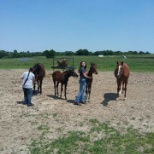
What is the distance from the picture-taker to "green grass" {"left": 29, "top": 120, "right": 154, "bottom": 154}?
6.09 metres

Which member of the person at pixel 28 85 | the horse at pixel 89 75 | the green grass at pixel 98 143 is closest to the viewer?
the green grass at pixel 98 143

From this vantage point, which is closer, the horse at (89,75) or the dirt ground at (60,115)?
the dirt ground at (60,115)

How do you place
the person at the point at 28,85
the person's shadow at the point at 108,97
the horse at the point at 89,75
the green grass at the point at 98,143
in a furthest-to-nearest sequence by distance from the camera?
the person's shadow at the point at 108,97 < the horse at the point at 89,75 < the person at the point at 28,85 < the green grass at the point at 98,143

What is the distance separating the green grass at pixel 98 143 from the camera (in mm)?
6094

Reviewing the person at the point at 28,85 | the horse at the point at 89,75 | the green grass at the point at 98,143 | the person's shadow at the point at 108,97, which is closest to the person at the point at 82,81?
the horse at the point at 89,75

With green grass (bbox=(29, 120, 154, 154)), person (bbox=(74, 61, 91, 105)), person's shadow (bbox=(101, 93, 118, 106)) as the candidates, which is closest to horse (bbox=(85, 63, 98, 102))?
person (bbox=(74, 61, 91, 105))

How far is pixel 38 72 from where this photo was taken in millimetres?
13172

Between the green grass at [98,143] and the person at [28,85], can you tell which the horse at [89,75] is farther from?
the green grass at [98,143]

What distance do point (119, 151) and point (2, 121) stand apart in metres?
3.91

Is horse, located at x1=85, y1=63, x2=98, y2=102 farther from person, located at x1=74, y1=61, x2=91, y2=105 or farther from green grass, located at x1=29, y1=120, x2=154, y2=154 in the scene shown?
green grass, located at x1=29, y1=120, x2=154, y2=154

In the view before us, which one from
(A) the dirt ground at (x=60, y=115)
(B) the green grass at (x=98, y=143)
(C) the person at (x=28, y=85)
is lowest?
(B) the green grass at (x=98, y=143)

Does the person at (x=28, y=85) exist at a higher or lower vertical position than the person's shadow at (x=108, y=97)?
higher

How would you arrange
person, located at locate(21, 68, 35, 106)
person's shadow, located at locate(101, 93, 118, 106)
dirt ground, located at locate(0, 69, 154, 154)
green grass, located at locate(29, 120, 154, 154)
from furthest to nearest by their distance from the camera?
person's shadow, located at locate(101, 93, 118, 106), person, located at locate(21, 68, 35, 106), dirt ground, located at locate(0, 69, 154, 154), green grass, located at locate(29, 120, 154, 154)

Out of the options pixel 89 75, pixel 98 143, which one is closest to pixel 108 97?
pixel 89 75
